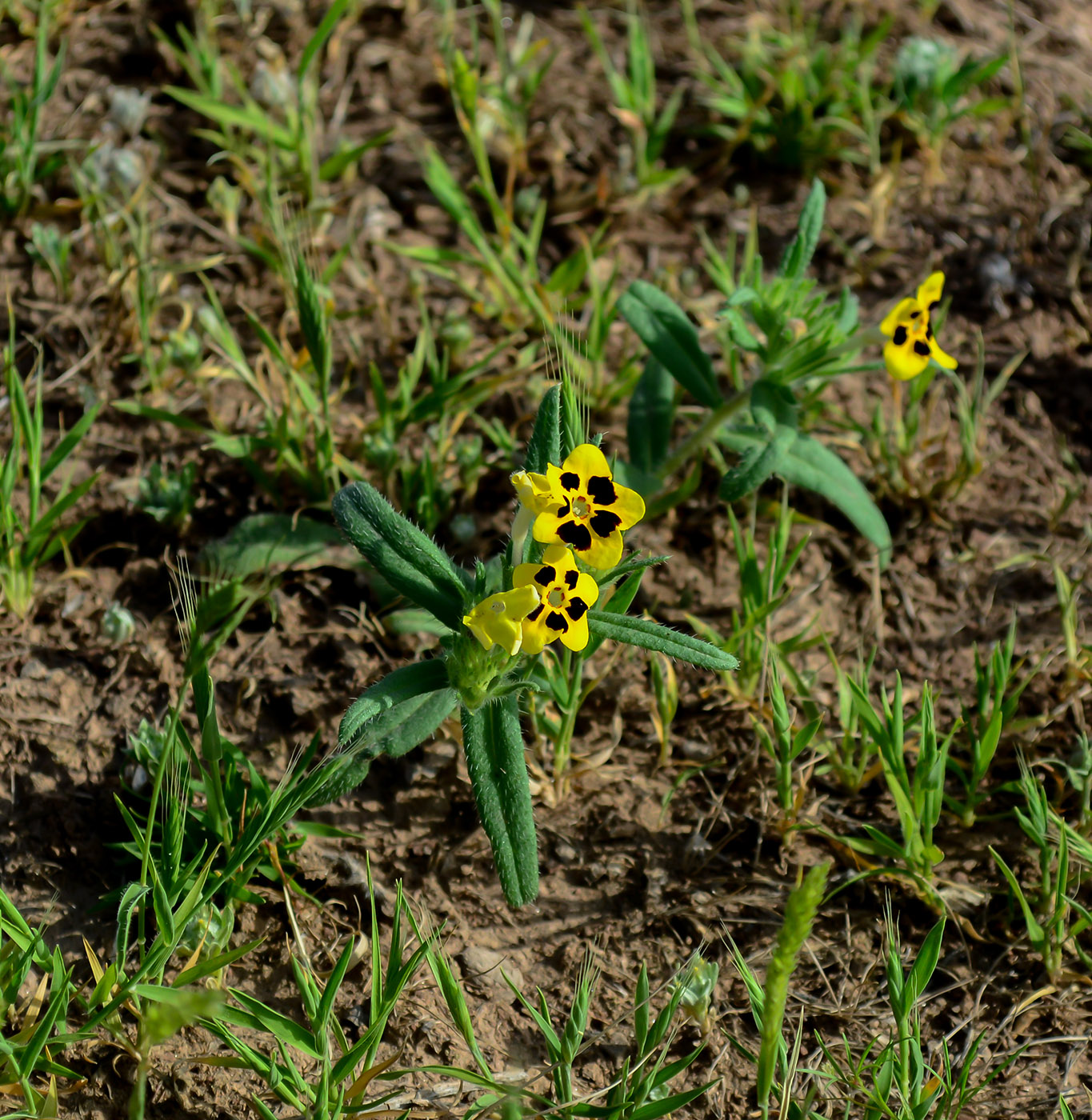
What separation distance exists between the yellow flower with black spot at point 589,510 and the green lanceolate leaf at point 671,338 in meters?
1.06

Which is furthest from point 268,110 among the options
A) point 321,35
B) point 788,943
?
point 788,943

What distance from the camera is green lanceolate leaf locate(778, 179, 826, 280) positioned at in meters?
3.05

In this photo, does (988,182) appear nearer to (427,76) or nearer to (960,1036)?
(427,76)

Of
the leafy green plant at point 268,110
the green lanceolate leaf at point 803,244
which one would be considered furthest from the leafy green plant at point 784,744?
the leafy green plant at point 268,110

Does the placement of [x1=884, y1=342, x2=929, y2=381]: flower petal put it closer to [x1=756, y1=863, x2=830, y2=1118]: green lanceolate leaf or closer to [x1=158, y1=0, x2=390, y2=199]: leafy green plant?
[x1=756, y1=863, x2=830, y2=1118]: green lanceolate leaf

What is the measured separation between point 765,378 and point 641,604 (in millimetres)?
717

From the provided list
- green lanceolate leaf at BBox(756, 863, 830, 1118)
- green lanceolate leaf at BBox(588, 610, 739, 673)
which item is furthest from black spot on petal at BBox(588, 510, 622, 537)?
green lanceolate leaf at BBox(756, 863, 830, 1118)

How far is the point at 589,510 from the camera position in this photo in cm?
226

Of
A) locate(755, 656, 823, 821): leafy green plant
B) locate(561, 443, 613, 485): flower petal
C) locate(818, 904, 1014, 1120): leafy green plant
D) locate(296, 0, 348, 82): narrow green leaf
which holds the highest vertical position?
locate(296, 0, 348, 82): narrow green leaf

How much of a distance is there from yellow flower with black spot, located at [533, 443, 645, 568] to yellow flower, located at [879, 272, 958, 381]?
3.23ft

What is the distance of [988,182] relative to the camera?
4.38 m

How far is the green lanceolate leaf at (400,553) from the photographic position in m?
2.54

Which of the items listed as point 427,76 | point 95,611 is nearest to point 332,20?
point 427,76

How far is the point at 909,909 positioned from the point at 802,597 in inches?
36.8
